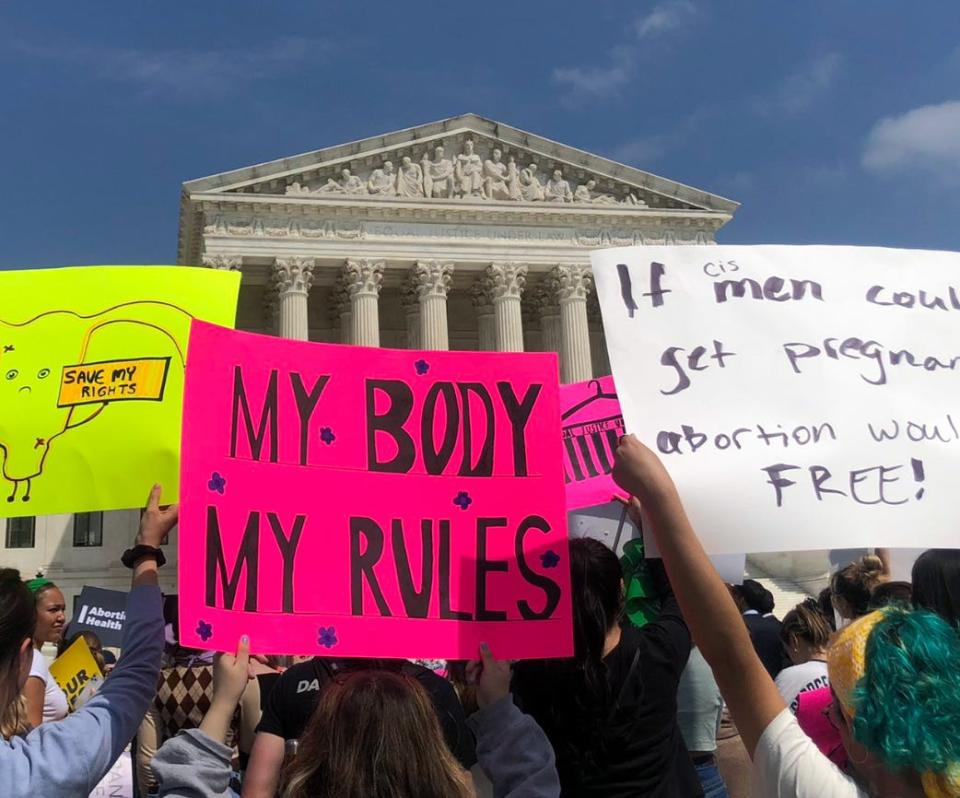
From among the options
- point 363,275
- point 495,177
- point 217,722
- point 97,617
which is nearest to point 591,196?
point 495,177

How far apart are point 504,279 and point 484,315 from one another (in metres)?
2.05

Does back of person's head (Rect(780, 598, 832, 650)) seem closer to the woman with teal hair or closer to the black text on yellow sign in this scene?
the woman with teal hair

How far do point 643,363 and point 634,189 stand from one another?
130ft

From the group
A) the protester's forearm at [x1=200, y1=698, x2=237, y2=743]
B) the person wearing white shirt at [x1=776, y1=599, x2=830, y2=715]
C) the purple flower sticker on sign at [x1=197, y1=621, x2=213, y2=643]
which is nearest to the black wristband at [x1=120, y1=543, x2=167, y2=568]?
the purple flower sticker on sign at [x1=197, y1=621, x2=213, y2=643]

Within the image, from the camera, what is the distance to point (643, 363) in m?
4.03

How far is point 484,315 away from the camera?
41.2 m

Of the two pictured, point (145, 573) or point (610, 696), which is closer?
point (145, 573)

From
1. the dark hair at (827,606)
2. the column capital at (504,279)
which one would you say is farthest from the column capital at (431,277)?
the dark hair at (827,606)

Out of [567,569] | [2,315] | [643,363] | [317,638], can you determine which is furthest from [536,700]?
[2,315]

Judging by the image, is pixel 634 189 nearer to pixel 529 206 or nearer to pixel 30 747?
pixel 529 206

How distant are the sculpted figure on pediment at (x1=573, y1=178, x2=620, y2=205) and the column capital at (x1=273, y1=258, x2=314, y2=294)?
39.1 ft

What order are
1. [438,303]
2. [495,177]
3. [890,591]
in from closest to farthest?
[890,591], [438,303], [495,177]

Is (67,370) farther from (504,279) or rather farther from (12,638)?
(504,279)

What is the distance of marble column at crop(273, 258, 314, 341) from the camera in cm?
3706
